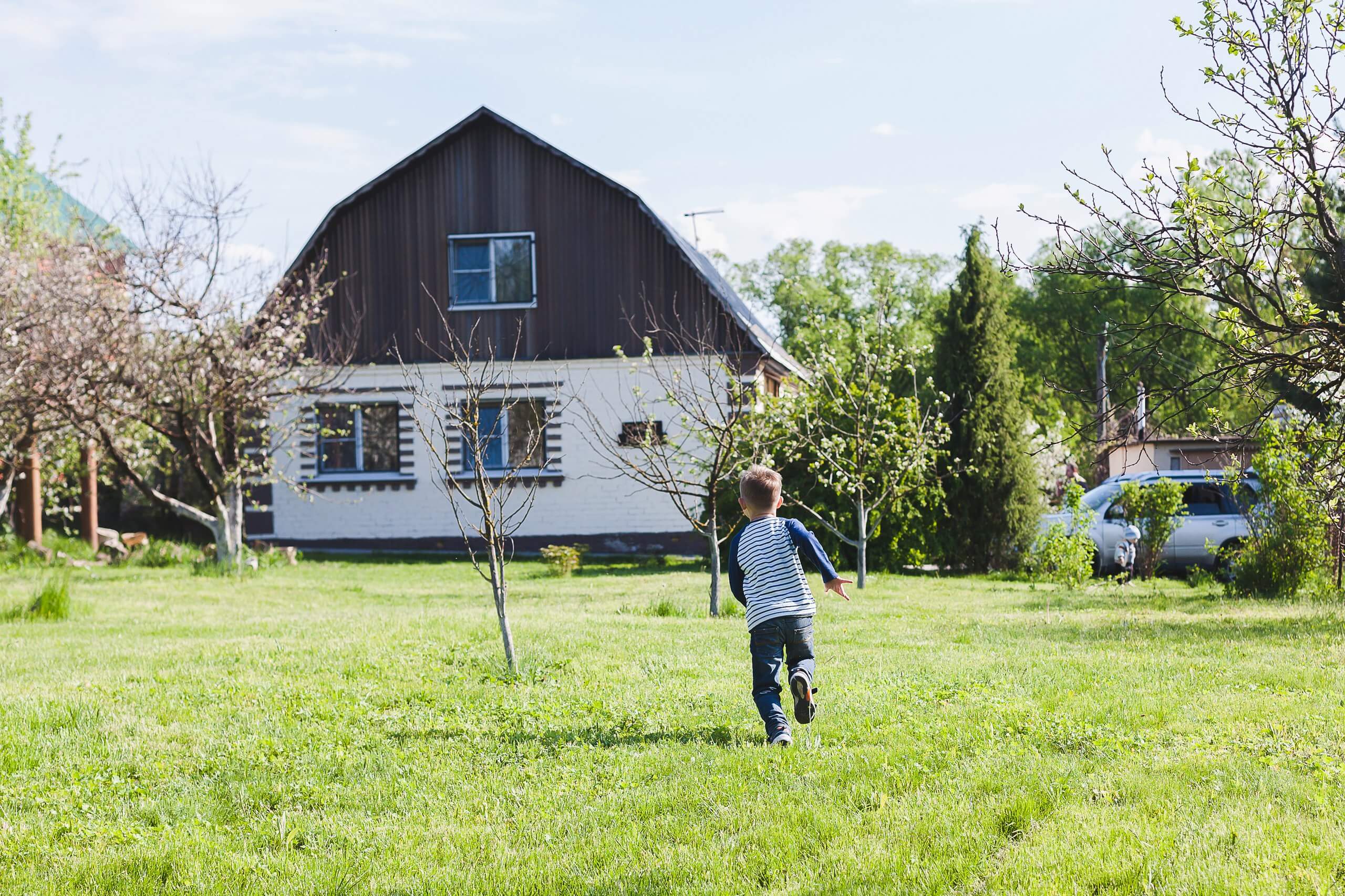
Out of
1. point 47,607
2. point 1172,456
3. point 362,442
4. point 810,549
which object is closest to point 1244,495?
point 810,549

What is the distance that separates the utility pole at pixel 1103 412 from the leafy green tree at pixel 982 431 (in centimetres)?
130

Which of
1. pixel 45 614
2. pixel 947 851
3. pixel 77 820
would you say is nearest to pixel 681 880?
pixel 947 851

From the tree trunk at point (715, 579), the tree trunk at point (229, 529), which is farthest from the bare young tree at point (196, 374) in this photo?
the tree trunk at point (715, 579)

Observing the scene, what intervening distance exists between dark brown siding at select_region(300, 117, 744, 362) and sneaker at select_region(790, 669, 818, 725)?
16969 millimetres

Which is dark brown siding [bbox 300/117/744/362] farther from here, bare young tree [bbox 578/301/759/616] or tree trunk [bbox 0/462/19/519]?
tree trunk [bbox 0/462/19/519]

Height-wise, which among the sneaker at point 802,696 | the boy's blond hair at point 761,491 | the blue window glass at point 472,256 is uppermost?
the blue window glass at point 472,256

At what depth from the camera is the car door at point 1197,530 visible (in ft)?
59.9

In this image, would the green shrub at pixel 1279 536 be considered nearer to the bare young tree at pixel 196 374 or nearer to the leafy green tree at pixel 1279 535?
the leafy green tree at pixel 1279 535

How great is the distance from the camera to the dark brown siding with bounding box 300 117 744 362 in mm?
23188

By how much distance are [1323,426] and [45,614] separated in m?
12.0

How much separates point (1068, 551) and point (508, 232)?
42.1 ft

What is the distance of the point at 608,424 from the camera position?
23.7 meters

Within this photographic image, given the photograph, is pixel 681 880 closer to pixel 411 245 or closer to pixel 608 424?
pixel 608 424

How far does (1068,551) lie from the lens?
16.1 meters
